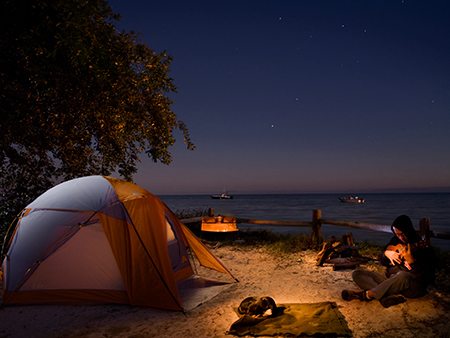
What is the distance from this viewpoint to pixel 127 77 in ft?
17.6

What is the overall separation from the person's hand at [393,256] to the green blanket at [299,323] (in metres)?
1.15

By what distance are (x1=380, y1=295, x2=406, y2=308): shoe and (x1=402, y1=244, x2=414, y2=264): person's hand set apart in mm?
519

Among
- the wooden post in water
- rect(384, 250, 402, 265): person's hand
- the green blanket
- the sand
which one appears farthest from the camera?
the wooden post in water

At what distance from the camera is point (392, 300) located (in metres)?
4.08

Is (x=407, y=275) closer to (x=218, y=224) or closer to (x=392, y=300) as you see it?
(x=392, y=300)

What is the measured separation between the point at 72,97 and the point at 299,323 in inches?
196

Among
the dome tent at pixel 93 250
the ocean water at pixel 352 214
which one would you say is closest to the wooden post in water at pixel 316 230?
the ocean water at pixel 352 214

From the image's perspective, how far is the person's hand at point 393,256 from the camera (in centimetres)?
438

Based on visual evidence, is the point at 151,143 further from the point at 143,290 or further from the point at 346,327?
the point at 346,327

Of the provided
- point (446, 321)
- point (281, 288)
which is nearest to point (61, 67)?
point (281, 288)

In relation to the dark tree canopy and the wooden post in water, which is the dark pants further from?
the dark tree canopy

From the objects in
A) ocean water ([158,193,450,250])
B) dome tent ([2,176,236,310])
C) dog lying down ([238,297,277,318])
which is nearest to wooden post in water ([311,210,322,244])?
ocean water ([158,193,450,250])

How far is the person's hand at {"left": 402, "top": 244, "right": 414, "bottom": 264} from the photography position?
416cm

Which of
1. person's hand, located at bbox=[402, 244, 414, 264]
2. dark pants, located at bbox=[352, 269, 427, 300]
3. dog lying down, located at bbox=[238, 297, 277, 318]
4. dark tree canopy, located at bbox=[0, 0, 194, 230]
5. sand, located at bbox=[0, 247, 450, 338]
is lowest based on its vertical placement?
sand, located at bbox=[0, 247, 450, 338]
